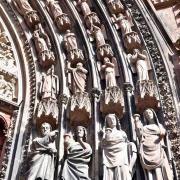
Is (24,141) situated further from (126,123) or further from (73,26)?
(73,26)

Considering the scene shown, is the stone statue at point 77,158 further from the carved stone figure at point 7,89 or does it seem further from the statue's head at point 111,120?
the carved stone figure at point 7,89

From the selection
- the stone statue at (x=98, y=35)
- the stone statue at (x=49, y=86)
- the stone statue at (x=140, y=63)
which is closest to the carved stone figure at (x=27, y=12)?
the stone statue at (x=98, y=35)

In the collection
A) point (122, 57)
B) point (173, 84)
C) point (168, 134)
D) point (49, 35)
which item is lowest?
point (168, 134)

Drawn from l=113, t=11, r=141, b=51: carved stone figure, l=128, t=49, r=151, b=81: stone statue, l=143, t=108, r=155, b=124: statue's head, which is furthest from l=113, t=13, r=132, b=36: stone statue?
l=143, t=108, r=155, b=124: statue's head

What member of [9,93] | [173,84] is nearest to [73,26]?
[9,93]

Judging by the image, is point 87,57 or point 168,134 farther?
Result: point 87,57

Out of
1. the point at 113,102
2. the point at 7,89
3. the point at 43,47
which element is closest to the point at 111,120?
the point at 113,102

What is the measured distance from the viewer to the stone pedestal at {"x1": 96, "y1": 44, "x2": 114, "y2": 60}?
276 inches

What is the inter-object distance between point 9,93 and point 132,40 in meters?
2.31

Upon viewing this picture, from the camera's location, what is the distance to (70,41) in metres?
7.49

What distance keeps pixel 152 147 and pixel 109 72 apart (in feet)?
5.86

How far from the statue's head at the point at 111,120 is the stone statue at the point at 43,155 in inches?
29.3

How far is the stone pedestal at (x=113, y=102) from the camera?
6.02 meters

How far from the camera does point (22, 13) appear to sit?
852 centimetres
